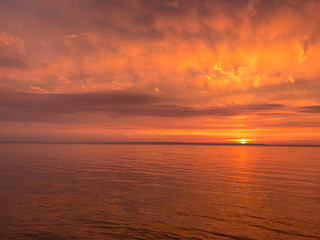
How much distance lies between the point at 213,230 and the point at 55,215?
1050cm

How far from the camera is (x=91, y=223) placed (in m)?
15.6

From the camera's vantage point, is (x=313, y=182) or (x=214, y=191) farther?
(x=313, y=182)

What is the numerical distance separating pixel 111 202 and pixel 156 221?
5.76 m

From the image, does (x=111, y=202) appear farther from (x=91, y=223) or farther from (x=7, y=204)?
(x=7, y=204)

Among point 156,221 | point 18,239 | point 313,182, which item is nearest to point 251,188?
point 313,182

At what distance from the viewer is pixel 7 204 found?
1914 centimetres

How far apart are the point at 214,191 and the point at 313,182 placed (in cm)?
1457

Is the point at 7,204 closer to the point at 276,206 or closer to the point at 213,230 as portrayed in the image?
the point at 213,230

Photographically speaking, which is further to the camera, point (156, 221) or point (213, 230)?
point (156, 221)

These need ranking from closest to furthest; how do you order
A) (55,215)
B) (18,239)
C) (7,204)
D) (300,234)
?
(18,239) < (300,234) < (55,215) < (7,204)

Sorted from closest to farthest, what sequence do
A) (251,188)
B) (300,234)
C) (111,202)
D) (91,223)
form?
(300,234) < (91,223) < (111,202) < (251,188)

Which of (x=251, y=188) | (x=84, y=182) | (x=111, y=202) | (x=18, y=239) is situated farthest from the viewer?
(x=84, y=182)

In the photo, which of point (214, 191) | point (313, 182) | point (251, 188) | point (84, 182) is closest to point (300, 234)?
point (214, 191)

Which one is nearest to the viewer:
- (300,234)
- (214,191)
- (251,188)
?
(300,234)
